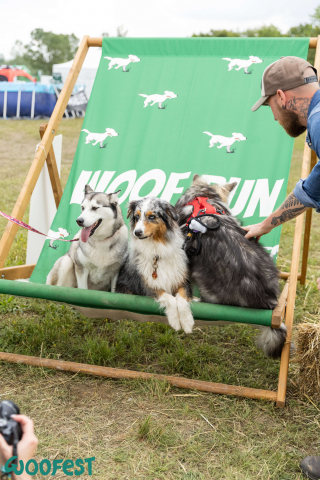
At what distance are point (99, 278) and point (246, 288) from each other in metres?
1.06

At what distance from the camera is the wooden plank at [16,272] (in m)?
3.08

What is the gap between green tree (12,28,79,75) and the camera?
45.1 m

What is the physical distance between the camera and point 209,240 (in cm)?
256

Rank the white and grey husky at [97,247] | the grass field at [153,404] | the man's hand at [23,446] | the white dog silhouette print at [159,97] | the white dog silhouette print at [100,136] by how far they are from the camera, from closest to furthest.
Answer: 1. the man's hand at [23,446]
2. the grass field at [153,404]
3. the white and grey husky at [97,247]
4. the white dog silhouette print at [100,136]
5. the white dog silhouette print at [159,97]

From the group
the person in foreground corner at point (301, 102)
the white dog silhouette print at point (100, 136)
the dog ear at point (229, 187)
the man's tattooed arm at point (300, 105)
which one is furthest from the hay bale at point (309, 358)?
the white dog silhouette print at point (100, 136)

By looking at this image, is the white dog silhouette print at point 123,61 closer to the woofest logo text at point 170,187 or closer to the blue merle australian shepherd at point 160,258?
→ the woofest logo text at point 170,187

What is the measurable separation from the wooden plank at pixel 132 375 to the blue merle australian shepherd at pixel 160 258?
1.58ft

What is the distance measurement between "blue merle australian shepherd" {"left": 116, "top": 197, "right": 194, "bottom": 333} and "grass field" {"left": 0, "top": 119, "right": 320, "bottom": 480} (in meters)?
0.57

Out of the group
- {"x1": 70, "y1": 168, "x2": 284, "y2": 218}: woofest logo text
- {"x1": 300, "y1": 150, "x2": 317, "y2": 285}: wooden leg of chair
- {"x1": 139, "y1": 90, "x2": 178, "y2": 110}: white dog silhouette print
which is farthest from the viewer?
{"x1": 139, "y1": 90, "x2": 178, "y2": 110}: white dog silhouette print

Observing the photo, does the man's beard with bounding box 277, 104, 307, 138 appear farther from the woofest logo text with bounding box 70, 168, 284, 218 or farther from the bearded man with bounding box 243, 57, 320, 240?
the woofest logo text with bounding box 70, 168, 284, 218

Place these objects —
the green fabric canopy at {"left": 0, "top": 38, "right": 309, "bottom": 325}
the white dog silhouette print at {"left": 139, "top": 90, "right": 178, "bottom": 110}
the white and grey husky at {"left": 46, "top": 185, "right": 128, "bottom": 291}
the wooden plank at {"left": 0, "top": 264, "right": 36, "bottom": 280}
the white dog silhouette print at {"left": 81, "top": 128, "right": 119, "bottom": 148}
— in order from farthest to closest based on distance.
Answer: the white dog silhouette print at {"left": 139, "top": 90, "right": 178, "bottom": 110}, the white dog silhouette print at {"left": 81, "top": 128, "right": 119, "bottom": 148}, the green fabric canopy at {"left": 0, "top": 38, "right": 309, "bottom": 325}, the wooden plank at {"left": 0, "top": 264, "right": 36, "bottom": 280}, the white and grey husky at {"left": 46, "top": 185, "right": 128, "bottom": 291}

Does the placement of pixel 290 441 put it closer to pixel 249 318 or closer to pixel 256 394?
pixel 256 394

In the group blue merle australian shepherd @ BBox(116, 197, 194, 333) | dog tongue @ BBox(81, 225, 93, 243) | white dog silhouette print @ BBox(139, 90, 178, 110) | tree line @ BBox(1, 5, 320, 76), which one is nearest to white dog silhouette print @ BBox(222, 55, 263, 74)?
white dog silhouette print @ BBox(139, 90, 178, 110)

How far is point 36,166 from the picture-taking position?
3.43 m
